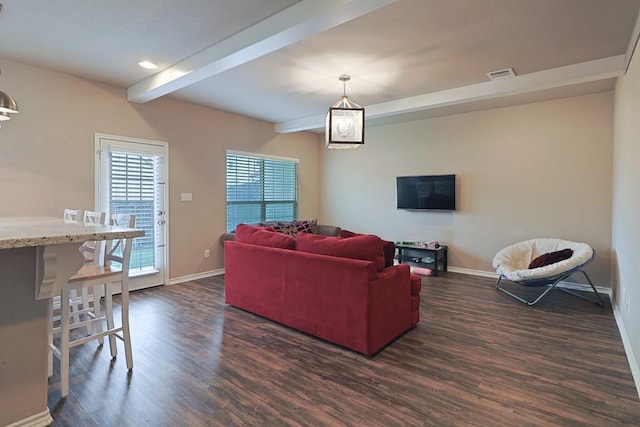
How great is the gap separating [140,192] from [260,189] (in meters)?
2.15

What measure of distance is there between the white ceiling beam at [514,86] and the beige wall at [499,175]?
1.22 metres

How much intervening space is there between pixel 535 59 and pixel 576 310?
109 inches

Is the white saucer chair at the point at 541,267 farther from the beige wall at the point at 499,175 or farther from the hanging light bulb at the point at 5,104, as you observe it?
the hanging light bulb at the point at 5,104

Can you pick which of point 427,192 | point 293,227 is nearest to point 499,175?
point 427,192

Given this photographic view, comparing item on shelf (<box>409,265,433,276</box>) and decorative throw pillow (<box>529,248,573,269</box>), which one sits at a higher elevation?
decorative throw pillow (<box>529,248,573,269</box>)

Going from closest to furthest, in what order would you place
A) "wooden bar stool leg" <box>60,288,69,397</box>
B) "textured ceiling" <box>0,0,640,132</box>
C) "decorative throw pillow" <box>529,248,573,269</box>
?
"wooden bar stool leg" <box>60,288,69,397</box>, "textured ceiling" <box>0,0,640,132</box>, "decorative throw pillow" <box>529,248,573,269</box>

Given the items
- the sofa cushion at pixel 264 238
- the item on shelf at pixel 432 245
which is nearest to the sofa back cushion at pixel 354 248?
the sofa cushion at pixel 264 238

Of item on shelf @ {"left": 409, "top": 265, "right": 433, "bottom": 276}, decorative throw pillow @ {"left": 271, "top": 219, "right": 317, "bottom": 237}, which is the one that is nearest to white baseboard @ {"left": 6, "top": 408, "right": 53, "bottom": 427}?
decorative throw pillow @ {"left": 271, "top": 219, "right": 317, "bottom": 237}

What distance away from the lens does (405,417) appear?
194 cm

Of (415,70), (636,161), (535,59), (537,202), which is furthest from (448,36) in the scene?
(537,202)

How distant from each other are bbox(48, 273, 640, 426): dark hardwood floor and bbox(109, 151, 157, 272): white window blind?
1.21 metres

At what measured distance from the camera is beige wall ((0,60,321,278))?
11.6ft

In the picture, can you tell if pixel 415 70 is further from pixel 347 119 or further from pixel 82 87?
pixel 82 87

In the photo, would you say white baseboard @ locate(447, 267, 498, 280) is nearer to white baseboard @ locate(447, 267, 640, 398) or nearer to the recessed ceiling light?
white baseboard @ locate(447, 267, 640, 398)
